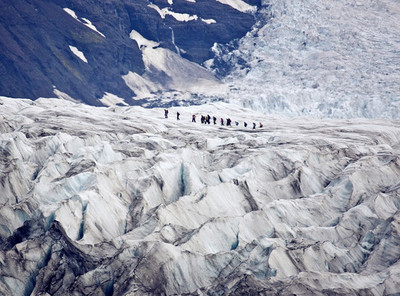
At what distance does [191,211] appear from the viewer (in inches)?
2987

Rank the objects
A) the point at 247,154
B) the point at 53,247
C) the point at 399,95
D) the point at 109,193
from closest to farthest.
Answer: the point at 53,247 → the point at 109,193 → the point at 247,154 → the point at 399,95

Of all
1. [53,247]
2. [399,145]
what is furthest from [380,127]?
[53,247]

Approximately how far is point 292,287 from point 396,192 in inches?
973

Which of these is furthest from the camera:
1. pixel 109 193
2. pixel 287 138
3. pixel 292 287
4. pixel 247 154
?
pixel 287 138

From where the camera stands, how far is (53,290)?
216 feet

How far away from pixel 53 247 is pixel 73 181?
12736 millimetres

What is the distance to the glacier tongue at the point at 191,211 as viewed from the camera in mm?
63438

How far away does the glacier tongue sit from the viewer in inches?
2498

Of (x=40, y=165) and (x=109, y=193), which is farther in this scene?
(x=40, y=165)

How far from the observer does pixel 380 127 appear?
11825 cm

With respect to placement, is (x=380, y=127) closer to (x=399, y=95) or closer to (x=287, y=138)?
(x=287, y=138)

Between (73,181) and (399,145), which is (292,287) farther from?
(399,145)

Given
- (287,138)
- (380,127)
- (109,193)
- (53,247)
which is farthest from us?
(380,127)

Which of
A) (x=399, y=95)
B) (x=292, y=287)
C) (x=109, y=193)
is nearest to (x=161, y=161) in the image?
(x=109, y=193)
